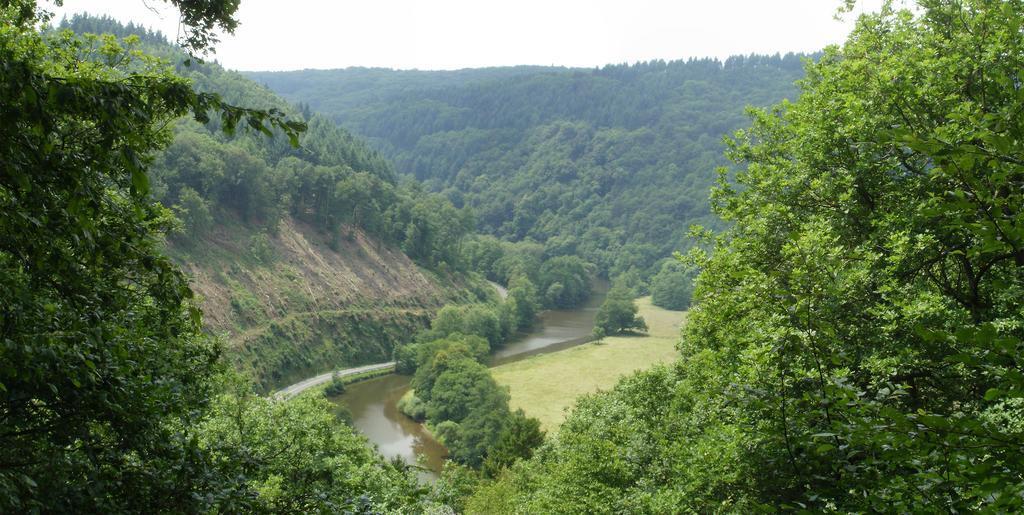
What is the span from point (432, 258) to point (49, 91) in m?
119

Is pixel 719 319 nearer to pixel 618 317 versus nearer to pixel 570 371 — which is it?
pixel 570 371

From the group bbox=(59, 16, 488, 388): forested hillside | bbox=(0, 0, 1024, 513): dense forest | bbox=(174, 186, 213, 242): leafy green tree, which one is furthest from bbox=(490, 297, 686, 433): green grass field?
bbox=(174, 186, 213, 242): leafy green tree

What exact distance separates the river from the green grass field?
6.46 meters

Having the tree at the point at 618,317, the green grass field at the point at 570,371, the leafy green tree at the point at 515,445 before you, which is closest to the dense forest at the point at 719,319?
the leafy green tree at the point at 515,445

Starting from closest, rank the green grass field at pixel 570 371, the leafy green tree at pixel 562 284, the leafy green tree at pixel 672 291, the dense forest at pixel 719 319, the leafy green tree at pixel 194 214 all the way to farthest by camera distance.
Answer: the dense forest at pixel 719 319
the green grass field at pixel 570 371
the leafy green tree at pixel 194 214
the leafy green tree at pixel 562 284
the leafy green tree at pixel 672 291

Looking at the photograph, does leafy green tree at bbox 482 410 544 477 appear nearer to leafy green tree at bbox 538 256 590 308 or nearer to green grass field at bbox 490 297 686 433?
green grass field at bbox 490 297 686 433

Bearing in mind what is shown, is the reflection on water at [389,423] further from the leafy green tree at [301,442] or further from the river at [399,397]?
the leafy green tree at [301,442]

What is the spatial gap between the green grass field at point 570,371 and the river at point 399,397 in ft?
21.2

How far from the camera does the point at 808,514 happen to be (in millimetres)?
5324

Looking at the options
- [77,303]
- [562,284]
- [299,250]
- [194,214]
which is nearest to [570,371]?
[299,250]

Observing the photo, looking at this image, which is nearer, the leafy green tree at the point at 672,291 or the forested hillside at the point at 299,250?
the forested hillside at the point at 299,250

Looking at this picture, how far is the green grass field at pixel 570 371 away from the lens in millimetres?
65938

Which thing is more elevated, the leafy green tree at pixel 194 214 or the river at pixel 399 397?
the leafy green tree at pixel 194 214

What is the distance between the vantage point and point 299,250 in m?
97.4
